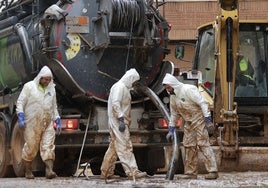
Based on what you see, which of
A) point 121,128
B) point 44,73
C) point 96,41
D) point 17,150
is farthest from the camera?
point 17,150

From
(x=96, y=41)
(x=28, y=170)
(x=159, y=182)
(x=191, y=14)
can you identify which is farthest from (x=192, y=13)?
(x=159, y=182)

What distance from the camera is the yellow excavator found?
1403cm

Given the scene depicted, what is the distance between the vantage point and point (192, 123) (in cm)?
1324

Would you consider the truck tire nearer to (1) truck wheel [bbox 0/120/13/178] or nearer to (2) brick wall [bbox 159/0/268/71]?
(1) truck wheel [bbox 0/120/13/178]

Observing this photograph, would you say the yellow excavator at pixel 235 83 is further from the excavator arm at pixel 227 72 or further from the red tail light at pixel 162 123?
the red tail light at pixel 162 123

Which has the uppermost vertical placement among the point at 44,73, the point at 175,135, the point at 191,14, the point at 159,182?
the point at 191,14

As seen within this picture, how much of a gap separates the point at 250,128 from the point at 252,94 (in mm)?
733

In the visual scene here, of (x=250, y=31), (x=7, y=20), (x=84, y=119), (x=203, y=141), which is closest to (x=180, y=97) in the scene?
(x=203, y=141)

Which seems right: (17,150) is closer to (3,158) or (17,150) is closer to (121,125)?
(3,158)

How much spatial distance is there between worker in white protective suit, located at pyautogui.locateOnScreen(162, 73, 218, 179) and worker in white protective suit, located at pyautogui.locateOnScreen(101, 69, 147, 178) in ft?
2.11

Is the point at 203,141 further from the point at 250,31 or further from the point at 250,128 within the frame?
the point at 250,31

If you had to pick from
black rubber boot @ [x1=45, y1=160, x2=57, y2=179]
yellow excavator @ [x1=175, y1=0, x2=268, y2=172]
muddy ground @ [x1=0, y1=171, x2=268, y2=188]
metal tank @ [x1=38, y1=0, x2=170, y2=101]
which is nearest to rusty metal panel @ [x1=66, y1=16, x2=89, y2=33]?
metal tank @ [x1=38, y1=0, x2=170, y2=101]

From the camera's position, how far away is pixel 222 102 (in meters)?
14.4

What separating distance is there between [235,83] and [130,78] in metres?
2.71
